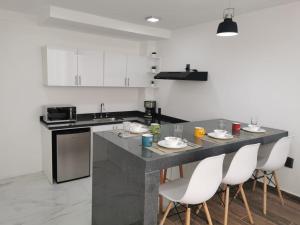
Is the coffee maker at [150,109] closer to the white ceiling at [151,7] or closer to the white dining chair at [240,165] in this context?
the white ceiling at [151,7]

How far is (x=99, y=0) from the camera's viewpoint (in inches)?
110

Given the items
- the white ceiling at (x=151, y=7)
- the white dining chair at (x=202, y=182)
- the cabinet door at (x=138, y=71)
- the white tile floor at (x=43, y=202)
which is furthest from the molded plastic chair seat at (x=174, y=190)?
the cabinet door at (x=138, y=71)

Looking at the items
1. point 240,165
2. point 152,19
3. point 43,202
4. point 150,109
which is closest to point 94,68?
point 152,19

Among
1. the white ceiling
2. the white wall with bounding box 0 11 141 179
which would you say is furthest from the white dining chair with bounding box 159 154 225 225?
the white wall with bounding box 0 11 141 179

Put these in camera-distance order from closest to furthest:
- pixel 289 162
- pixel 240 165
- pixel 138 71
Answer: pixel 240 165
pixel 289 162
pixel 138 71

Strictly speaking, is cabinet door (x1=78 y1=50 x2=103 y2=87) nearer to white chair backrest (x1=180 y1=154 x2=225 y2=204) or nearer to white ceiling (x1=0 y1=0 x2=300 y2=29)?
white ceiling (x1=0 y1=0 x2=300 y2=29)

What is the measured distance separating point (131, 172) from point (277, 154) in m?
1.71

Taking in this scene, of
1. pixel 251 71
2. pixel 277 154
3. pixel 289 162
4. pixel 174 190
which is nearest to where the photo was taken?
pixel 174 190

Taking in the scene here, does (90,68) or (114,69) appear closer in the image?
(90,68)

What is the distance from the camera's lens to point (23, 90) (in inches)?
144

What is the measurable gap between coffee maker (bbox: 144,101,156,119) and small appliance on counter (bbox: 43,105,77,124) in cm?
147

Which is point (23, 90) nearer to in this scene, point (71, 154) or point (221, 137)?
point (71, 154)

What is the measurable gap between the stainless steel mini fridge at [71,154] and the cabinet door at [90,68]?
86 cm

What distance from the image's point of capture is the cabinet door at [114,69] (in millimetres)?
4098
